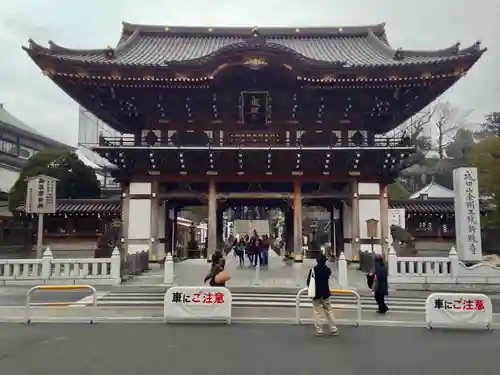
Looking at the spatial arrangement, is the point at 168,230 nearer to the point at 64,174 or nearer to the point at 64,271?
the point at 64,174

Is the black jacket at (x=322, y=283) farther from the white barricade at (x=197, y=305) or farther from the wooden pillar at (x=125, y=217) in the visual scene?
the wooden pillar at (x=125, y=217)

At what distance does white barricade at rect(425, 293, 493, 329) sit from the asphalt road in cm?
43

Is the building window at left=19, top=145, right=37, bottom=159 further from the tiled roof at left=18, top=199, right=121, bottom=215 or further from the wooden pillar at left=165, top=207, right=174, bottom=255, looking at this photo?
the wooden pillar at left=165, top=207, right=174, bottom=255

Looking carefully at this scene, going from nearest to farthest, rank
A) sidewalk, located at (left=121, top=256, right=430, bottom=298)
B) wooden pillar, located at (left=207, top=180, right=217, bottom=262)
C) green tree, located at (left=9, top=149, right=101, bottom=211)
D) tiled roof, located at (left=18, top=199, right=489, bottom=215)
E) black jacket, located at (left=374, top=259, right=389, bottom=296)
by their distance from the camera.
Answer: black jacket, located at (left=374, top=259, right=389, bottom=296), sidewalk, located at (left=121, top=256, right=430, bottom=298), wooden pillar, located at (left=207, top=180, right=217, bottom=262), tiled roof, located at (left=18, top=199, right=489, bottom=215), green tree, located at (left=9, top=149, right=101, bottom=211)

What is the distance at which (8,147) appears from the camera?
49.9 meters

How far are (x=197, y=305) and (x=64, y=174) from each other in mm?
22599

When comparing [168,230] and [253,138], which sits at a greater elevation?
[253,138]

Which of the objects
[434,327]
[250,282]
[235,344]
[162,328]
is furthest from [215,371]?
[250,282]

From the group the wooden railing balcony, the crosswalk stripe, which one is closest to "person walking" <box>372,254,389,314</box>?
the crosswalk stripe

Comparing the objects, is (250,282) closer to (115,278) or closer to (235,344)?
(115,278)

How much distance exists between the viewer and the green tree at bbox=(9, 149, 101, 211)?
3000cm

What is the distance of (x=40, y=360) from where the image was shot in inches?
305

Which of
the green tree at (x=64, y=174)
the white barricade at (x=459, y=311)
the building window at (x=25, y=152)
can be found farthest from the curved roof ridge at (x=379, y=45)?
the building window at (x=25, y=152)

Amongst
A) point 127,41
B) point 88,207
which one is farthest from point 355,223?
point 127,41
